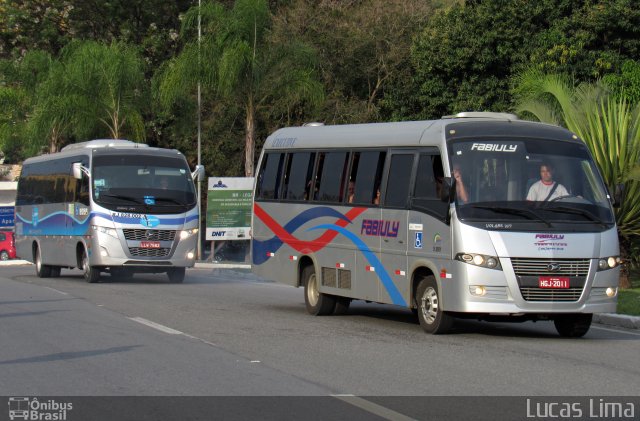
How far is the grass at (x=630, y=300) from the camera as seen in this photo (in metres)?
17.1

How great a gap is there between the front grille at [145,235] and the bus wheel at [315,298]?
893 centimetres

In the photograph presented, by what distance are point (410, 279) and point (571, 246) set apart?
89.9 inches

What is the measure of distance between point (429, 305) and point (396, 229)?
1250mm

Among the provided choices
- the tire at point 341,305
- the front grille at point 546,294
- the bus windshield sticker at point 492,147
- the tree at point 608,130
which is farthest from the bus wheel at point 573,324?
the tree at point 608,130

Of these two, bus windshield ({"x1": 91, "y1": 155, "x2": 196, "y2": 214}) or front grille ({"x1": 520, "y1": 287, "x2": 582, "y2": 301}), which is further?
bus windshield ({"x1": 91, "y1": 155, "x2": 196, "y2": 214})

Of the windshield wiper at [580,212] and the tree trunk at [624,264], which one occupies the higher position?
the windshield wiper at [580,212]

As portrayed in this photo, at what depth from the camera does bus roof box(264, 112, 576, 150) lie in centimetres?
1433

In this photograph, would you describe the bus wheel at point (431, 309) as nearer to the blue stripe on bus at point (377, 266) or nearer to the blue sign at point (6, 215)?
→ the blue stripe on bus at point (377, 266)

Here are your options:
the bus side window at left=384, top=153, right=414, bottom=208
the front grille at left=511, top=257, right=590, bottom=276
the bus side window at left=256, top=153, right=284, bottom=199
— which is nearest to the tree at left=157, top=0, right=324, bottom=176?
the bus side window at left=256, top=153, right=284, bottom=199

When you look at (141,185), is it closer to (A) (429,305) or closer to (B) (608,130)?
(B) (608,130)

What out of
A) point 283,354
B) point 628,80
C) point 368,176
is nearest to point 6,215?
point 628,80

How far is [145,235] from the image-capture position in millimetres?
25766
